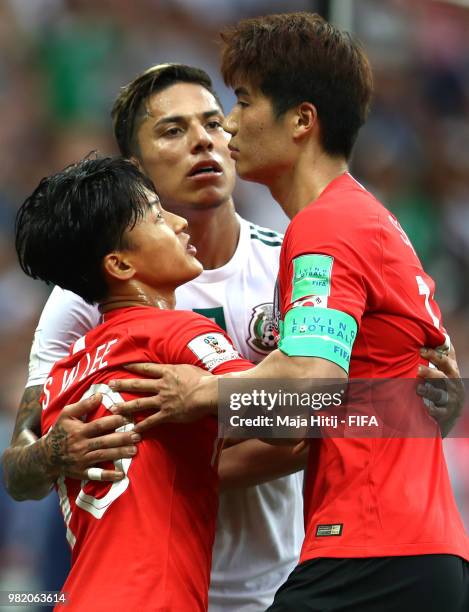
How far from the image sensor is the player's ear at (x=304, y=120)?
2.89 metres

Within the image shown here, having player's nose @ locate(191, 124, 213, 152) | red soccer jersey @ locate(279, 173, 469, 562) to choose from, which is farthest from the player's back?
player's nose @ locate(191, 124, 213, 152)

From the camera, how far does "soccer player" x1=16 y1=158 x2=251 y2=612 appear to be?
242cm

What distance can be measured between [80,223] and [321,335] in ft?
2.39

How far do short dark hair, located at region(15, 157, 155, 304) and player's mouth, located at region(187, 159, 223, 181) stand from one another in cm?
74

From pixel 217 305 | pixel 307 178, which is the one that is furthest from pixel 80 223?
pixel 217 305

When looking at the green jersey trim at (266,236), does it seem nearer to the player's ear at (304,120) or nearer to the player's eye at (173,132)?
the player's eye at (173,132)

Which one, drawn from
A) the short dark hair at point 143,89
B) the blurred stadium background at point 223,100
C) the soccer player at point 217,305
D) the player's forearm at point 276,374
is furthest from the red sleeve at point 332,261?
the blurred stadium background at point 223,100

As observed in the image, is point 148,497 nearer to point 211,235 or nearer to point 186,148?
point 211,235

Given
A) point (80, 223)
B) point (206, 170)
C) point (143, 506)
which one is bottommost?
point (143, 506)

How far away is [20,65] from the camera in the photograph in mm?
5156

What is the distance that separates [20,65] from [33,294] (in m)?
1.13

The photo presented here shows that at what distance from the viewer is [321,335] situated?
7.91ft

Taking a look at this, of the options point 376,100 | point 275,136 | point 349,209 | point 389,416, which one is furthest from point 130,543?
point 376,100

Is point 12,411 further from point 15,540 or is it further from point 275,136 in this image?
point 275,136
